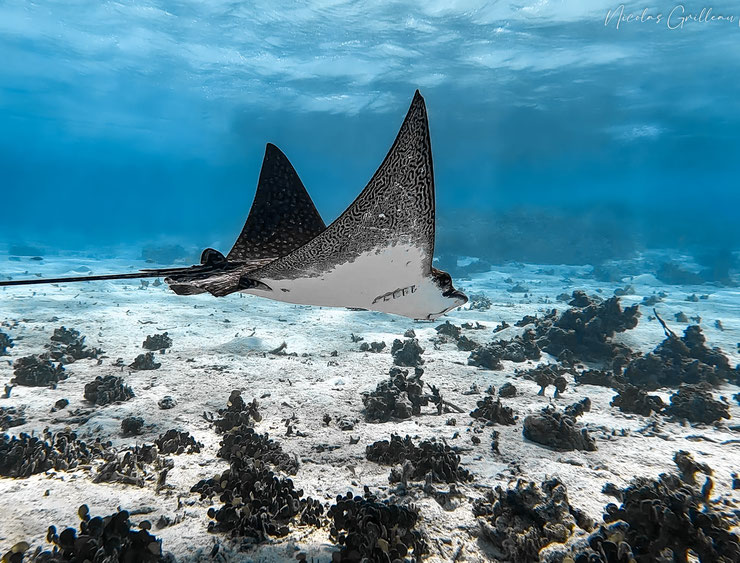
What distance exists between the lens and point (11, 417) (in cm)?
556

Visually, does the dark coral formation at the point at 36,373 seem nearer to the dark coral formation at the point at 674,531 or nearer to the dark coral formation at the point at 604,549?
the dark coral formation at the point at 604,549

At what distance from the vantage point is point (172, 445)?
4.89m

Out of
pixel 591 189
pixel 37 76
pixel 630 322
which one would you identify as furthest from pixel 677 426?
pixel 591 189

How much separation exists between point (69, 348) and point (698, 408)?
1300cm

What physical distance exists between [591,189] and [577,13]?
72.2 meters

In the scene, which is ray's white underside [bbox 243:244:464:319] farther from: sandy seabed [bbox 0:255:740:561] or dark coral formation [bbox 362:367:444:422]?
dark coral formation [bbox 362:367:444:422]

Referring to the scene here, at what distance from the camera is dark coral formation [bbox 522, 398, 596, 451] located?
16.9 feet

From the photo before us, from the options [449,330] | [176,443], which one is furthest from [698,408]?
[176,443]

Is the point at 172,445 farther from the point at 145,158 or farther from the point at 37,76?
the point at 145,158

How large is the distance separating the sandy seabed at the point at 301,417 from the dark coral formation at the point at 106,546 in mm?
396

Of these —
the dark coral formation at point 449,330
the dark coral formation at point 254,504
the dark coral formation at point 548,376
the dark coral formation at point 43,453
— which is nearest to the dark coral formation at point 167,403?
the dark coral formation at point 43,453

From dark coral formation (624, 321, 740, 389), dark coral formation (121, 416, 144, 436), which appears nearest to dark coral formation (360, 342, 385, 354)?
dark coral formation (121, 416, 144, 436)

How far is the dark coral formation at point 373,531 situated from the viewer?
287 cm

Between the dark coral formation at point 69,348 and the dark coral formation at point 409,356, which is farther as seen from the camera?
the dark coral formation at point 409,356
